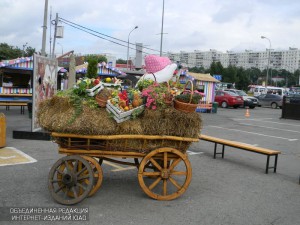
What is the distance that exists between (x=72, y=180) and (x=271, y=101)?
3196 cm

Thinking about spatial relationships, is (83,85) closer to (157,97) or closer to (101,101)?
(101,101)

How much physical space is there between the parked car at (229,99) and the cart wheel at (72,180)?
85.9 ft

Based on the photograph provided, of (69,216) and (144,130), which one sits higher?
(144,130)

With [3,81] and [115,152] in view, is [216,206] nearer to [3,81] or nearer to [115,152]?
[115,152]

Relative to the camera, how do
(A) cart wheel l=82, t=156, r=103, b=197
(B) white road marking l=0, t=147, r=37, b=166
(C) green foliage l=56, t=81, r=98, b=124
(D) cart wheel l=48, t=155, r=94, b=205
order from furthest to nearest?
(B) white road marking l=0, t=147, r=37, b=166 < (A) cart wheel l=82, t=156, r=103, b=197 < (C) green foliage l=56, t=81, r=98, b=124 < (D) cart wheel l=48, t=155, r=94, b=205

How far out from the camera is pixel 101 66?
72.8 feet

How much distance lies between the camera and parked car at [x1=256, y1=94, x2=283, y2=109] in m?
33.2

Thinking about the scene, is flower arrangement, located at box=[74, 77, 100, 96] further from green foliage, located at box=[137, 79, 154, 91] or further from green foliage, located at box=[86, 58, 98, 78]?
green foliage, located at box=[86, 58, 98, 78]

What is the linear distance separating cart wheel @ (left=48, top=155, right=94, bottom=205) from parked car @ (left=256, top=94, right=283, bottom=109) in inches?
1227

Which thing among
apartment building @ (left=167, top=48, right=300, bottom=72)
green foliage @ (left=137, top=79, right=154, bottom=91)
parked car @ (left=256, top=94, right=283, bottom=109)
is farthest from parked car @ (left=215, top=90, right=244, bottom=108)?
apartment building @ (left=167, top=48, right=300, bottom=72)

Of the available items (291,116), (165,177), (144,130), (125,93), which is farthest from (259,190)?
(291,116)

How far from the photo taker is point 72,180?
4.93 m

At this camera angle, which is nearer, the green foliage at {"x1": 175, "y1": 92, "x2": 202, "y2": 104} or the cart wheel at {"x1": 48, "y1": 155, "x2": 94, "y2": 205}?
the cart wheel at {"x1": 48, "y1": 155, "x2": 94, "y2": 205}

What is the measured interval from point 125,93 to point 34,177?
8.00 feet
